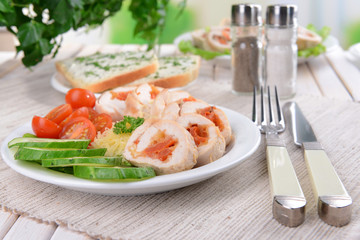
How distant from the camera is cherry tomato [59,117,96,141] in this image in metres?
1.86

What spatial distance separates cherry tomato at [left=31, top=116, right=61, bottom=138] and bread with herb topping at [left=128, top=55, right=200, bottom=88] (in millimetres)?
1296

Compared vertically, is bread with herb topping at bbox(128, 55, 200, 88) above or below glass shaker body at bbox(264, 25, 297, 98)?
below

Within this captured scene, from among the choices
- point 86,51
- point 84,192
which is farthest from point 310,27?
point 84,192

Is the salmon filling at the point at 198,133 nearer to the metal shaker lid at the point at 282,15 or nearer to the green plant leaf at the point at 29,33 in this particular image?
the metal shaker lid at the point at 282,15

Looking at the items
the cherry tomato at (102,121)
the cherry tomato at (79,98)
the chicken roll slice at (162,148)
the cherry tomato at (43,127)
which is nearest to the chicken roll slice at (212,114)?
the chicken roll slice at (162,148)

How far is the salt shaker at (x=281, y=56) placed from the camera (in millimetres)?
2824

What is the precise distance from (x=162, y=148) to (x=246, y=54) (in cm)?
158

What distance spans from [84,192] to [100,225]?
9.9 inches

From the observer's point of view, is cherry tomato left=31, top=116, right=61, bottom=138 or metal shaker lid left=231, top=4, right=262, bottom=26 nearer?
cherry tomato left=31, top=116, right=61, bottom=138

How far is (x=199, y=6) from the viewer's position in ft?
33.6

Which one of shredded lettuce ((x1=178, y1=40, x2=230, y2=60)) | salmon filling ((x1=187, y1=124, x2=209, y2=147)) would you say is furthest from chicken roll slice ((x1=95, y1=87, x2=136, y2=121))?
shredded lettuce ((x1=178, y1=40, x2=230, y2=60))

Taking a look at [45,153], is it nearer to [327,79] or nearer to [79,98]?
[79,98]

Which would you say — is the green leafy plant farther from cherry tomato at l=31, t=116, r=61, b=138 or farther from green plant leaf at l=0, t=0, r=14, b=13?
cherry tomato at l=31, t=116, r=61, b=138

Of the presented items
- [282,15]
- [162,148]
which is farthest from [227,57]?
[162,148]
